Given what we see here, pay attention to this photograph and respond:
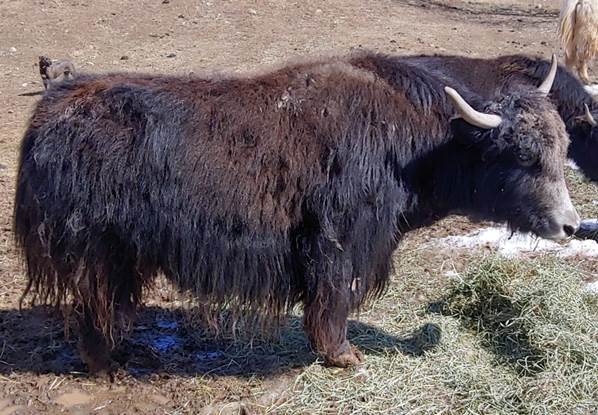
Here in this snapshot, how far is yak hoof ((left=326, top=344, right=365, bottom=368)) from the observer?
3.90 meters

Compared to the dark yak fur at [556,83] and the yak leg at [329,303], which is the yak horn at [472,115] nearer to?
the yak leg at [329,303]

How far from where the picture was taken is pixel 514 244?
5422mm

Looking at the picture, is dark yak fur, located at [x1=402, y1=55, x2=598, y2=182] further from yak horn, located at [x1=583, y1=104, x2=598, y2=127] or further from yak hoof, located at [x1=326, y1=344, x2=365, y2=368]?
yak hoof, located at [x1=326, y1=344, x2=365, y2=368]

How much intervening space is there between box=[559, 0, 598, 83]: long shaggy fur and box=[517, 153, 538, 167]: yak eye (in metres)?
6.84

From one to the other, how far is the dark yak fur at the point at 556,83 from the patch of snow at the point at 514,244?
0.77 m

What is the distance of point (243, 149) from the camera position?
11.4 ft

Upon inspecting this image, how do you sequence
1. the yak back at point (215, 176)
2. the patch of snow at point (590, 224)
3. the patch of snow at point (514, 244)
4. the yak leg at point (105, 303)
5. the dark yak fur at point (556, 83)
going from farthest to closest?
the patch of snow at point (590, 224), the dark yak fur at point (556, 83), the patch of snow at point (514, 244), the yak leg at point (105, 303), the yak back at point (215, 176)

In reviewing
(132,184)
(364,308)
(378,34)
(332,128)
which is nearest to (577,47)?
(378,34)

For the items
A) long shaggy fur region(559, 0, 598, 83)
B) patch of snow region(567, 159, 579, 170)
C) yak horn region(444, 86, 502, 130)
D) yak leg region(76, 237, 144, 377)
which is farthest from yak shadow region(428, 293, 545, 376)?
long shaggy fur region(559, 0, 598, 83)

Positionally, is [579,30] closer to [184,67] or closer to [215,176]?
[184,67]

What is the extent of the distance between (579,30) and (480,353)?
23.2ft

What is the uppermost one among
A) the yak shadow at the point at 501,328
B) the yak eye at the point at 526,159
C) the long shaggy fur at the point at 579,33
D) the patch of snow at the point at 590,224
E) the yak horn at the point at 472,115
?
the yak horn at the point at 472,115

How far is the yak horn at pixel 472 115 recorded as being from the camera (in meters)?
3.44

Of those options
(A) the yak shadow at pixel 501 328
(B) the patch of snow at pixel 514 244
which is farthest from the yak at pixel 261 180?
(B) the patch of snow at pixel 514 244
